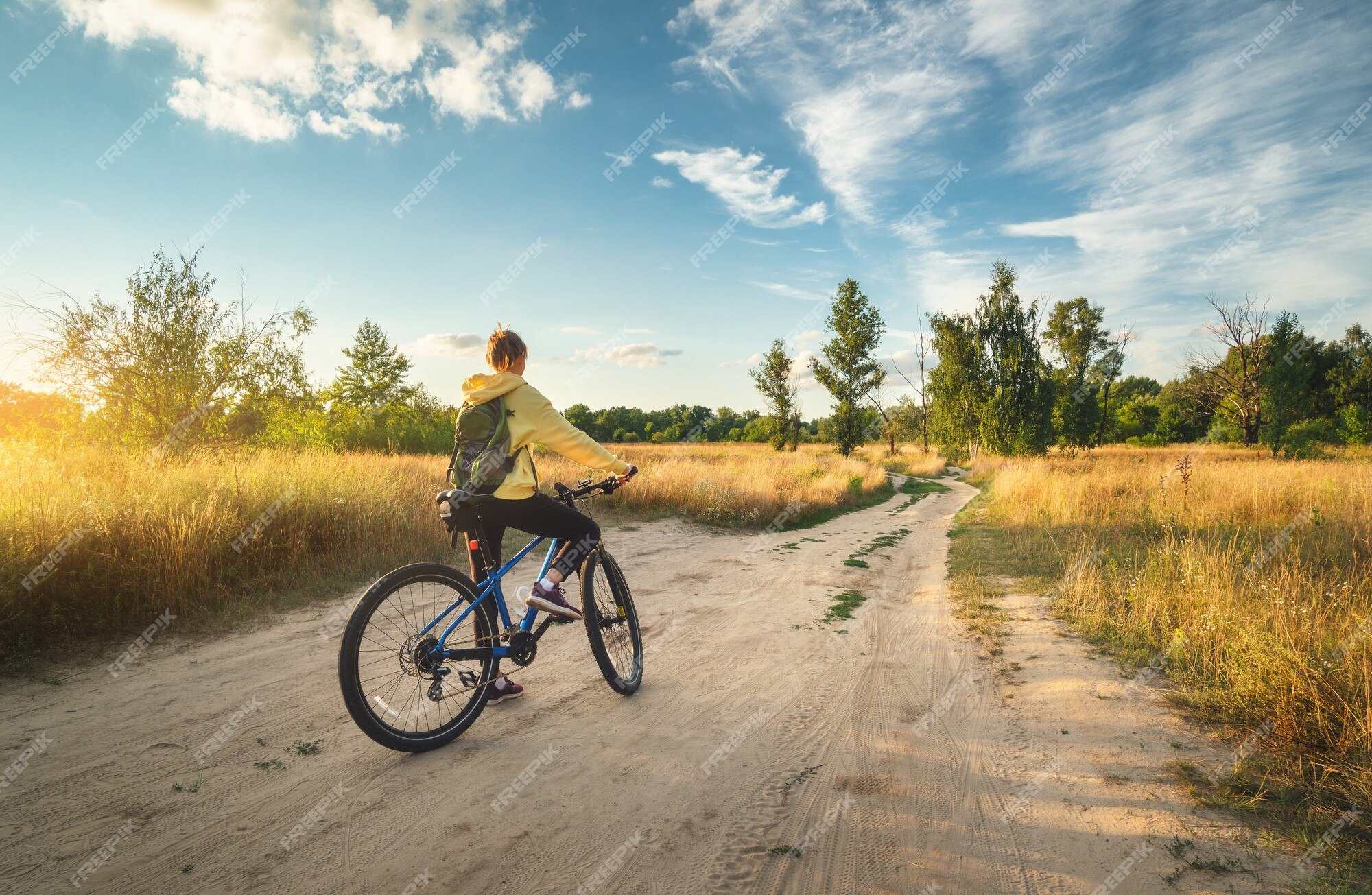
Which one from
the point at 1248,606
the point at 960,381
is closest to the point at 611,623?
the point at 1248,606

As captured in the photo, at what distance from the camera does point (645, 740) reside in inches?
127

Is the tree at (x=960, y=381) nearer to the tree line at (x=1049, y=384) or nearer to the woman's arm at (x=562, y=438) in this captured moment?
the tree line at (x=1049, y=384)

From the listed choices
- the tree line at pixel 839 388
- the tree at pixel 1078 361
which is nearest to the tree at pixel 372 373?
the tree line at pixel 839 388

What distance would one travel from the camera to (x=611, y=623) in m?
3.90

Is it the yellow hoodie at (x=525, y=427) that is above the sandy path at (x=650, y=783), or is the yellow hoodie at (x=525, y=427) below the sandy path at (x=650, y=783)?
above

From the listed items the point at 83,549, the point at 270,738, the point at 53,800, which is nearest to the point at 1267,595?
the point at 270,738

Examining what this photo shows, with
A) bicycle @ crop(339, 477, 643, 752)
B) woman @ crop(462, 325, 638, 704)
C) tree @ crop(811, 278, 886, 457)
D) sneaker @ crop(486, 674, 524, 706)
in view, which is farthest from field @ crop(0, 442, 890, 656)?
tree @ crop(811, 278, 886, 457)

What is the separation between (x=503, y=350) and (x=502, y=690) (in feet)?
7.73

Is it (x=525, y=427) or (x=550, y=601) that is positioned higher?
(x=525, y=427)

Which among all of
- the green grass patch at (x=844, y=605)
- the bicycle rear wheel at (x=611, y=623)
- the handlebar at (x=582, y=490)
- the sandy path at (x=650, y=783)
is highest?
the handlebar at (x=582, y=490)

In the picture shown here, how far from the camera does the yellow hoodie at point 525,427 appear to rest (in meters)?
3.29

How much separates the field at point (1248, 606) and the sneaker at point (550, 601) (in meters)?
3.46

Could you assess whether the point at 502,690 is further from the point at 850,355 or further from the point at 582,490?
the point at 850,355

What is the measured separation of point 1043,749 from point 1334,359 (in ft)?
218
